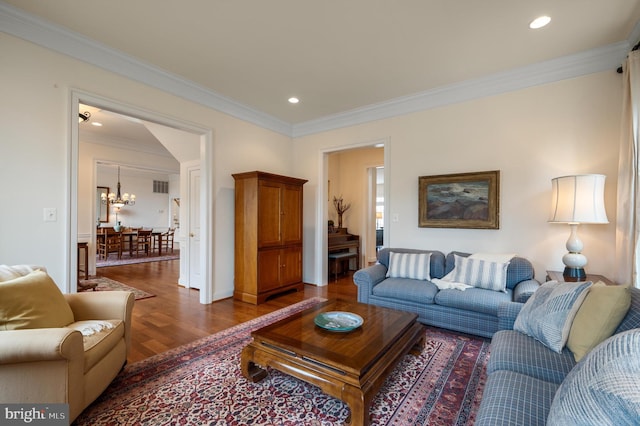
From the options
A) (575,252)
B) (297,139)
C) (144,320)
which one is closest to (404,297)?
(575,252)

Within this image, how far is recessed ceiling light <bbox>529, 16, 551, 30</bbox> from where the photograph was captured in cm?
247

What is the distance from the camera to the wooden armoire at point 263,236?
413cm

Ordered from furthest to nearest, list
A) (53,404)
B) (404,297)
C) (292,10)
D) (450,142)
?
(450,142) → (404,297) → (292,10) → (53,404)

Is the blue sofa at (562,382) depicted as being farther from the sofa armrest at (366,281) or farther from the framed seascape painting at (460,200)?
the framed seascape painting at (460,200)

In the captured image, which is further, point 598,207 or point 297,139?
point 297,139

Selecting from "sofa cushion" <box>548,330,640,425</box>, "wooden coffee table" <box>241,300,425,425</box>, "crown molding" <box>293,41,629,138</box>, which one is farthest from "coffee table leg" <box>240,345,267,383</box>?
A: "crown molding" <box>293,41,629,138</box>

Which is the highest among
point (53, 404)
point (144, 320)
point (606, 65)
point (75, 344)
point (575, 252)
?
point (606, 65)

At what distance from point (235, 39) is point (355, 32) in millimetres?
1165

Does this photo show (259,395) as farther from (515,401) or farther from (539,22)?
(539,22)

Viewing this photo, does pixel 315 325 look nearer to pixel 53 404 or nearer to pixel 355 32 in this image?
pixel 53 404

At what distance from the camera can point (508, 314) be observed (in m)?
2.10

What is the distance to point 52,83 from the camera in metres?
2.71

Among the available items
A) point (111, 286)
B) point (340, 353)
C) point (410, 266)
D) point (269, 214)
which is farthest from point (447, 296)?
point (111, 286)

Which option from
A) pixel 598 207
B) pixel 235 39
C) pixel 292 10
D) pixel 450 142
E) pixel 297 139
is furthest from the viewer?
Answer: pixel 297 139
